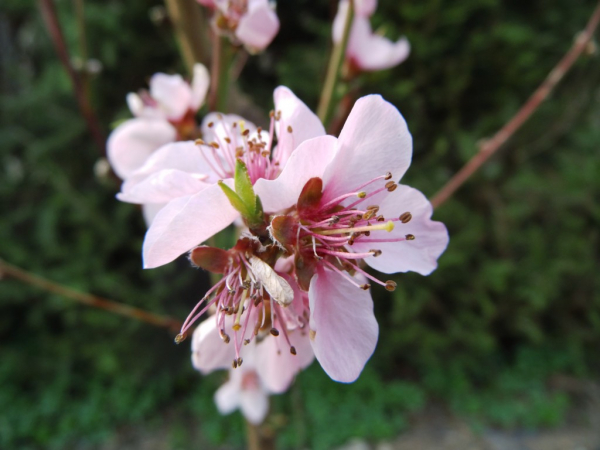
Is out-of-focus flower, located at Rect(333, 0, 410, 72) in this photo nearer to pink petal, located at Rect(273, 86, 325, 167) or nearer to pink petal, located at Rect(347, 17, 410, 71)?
pink petal, located at Rect(347, 17, 410, 71)

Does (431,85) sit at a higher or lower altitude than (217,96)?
lower

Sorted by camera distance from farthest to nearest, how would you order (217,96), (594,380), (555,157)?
(555,157) → (594,380) → (217,96)

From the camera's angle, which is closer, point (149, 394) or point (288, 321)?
point (288, 321)

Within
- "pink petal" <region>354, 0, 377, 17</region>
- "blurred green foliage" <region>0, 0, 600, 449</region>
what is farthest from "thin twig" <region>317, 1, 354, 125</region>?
"blurred green foliage" <region>0, 0, 600, 449</region>

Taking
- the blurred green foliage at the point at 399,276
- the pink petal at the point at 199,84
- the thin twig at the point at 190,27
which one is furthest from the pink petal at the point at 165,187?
the blurred green foliage at the point at 399,276

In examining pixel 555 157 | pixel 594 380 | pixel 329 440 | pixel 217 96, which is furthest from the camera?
pixel 555 157

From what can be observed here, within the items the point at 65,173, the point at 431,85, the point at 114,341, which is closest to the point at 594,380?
the point at 431,85

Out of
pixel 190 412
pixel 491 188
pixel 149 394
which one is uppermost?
pixel 491 188

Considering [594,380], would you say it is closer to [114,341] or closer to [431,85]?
[431,85]
